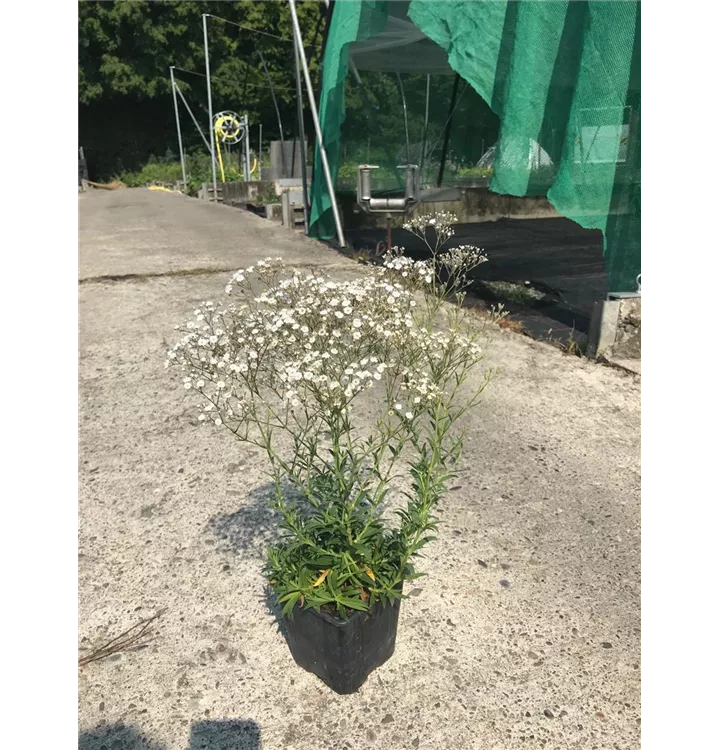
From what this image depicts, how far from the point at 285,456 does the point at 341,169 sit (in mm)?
8175

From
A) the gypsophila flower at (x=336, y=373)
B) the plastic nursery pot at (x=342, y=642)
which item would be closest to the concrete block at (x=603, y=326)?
the gypsophila flower at (x=336, y=373)

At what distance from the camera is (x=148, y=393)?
186 inches

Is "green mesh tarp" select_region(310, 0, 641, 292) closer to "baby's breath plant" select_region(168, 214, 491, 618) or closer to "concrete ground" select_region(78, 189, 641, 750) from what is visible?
"concrete ground" select_region(78, 189, 641, 750)

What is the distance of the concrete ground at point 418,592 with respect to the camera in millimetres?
2057

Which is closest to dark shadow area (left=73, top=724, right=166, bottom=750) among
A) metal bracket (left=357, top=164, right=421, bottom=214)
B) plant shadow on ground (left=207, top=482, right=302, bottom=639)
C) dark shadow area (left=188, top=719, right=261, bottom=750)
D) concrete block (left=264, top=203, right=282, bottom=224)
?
dark shadow area (left=188, top=719, right=261, bottom=750)

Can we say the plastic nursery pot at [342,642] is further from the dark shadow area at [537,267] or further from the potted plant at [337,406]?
the dark shadow area at [537,267]

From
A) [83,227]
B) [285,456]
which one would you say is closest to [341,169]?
[83,227]

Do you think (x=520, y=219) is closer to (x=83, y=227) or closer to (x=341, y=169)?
(x=341, y=169)

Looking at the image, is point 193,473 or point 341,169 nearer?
point 193,473

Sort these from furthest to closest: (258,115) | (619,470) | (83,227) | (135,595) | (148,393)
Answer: (258,115) → (83,227) → (148,393) → (619,470) → (135,595)

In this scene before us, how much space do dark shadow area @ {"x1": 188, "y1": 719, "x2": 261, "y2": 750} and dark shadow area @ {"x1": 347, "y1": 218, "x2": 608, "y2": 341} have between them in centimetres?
459

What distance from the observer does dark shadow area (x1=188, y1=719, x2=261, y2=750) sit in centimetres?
198

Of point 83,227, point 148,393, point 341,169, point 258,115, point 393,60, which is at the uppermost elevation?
point 258,115

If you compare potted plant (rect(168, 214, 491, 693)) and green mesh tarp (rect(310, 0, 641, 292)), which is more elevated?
green mesh tarp (rect(310, 0, 641, 292))
